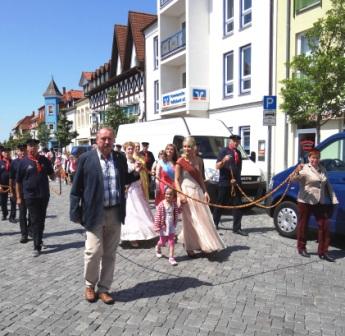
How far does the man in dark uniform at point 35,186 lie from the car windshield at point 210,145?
5.68 metres

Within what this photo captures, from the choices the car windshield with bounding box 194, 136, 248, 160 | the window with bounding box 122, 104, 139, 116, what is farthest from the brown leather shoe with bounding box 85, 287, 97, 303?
the window with bounding box 122, 104, 139, 116

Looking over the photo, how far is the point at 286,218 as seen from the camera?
8.23 metres

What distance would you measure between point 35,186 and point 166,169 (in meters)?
2.23

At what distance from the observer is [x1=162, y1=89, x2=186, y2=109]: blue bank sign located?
25041 mm

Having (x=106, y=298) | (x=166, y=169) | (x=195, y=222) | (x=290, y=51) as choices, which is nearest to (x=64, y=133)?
(x=290, y=51)

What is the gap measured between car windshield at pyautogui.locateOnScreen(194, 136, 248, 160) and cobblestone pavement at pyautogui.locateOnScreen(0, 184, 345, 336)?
4.93 metres

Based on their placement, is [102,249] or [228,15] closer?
[102,249]

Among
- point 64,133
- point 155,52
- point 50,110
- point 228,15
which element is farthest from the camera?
point 50,110

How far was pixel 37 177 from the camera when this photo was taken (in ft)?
24.7

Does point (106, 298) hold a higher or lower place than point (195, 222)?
lower

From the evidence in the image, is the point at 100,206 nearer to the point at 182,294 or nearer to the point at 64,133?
the point at 182,294

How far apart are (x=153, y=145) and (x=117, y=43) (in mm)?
29225

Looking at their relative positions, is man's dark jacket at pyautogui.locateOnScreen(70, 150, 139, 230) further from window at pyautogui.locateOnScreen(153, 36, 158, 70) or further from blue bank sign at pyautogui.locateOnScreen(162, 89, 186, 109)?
window at pyautogui.locateOnScreen(153, 36, 158, 70)

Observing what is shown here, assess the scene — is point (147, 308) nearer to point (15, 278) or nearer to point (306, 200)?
point (15, 278)
